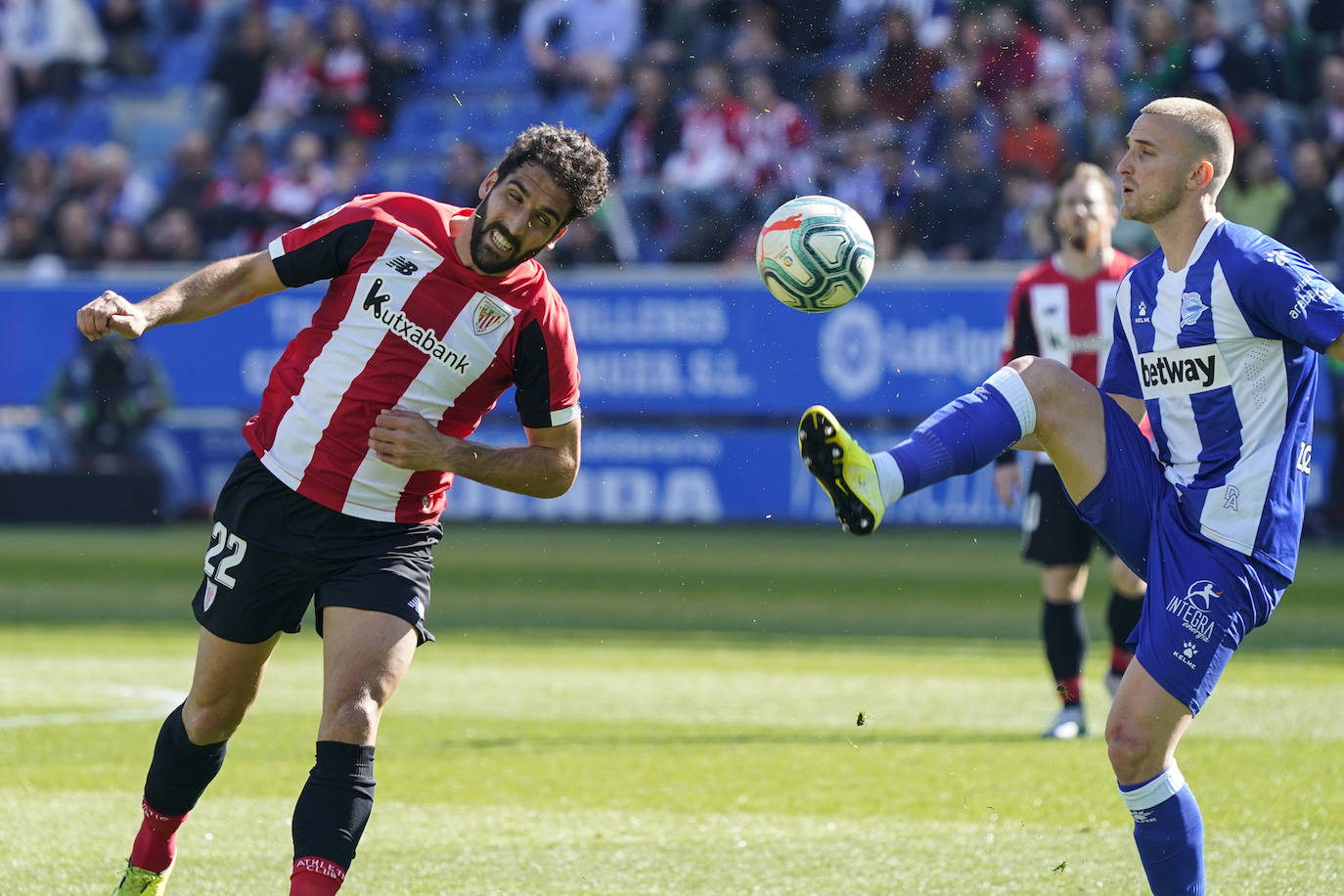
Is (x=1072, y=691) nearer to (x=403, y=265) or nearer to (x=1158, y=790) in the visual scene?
(x=1158, y=790)

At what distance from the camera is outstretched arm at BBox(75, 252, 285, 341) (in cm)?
425

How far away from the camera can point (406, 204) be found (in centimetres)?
478

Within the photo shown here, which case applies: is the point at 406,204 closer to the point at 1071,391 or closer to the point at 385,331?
the point at 385,331

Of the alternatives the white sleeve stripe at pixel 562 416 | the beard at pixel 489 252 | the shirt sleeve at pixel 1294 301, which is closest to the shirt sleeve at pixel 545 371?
the white sleeve stripe at pixel 562 416

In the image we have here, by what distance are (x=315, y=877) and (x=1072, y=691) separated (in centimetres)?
448

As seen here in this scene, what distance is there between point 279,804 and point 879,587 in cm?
787

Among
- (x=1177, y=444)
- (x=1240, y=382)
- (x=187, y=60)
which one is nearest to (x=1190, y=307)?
(x=1240, y=382)

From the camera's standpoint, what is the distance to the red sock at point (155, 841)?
15.4 feet

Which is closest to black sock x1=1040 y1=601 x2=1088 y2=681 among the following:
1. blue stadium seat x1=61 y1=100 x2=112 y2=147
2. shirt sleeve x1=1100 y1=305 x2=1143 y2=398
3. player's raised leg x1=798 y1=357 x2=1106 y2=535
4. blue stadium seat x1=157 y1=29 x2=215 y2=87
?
shirt sleeve x1=1100 y1=305 x2=1143 y2=398

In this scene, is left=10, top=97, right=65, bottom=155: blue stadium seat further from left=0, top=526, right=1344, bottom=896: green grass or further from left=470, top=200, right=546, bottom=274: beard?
left=470, top=200, right=546, bottom=274: beard

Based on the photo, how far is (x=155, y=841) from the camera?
185 inches

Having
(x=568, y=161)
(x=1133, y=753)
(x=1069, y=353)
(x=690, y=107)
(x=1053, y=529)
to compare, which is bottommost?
(x=1053, y=529)

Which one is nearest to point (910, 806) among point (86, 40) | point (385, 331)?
point (385, 331)

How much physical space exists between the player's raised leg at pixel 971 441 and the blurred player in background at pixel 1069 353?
11.2 feet
